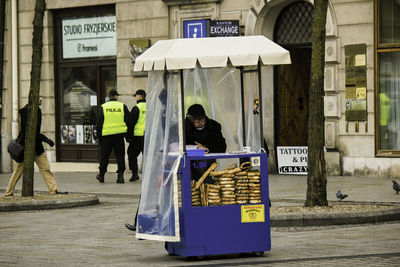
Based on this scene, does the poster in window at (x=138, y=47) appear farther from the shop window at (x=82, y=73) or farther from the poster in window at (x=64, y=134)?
the poster in window at (x=64, y=134)

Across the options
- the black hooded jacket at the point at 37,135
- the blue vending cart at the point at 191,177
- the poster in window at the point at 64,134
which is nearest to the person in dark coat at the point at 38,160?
the black hooded jacket at the point at 37,135

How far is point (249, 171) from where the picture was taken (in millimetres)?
9672

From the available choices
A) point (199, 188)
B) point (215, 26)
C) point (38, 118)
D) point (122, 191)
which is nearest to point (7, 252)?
point (199, 188)

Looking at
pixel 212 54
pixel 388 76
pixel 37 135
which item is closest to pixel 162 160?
pixel 212 54

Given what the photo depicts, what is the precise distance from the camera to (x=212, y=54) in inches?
370

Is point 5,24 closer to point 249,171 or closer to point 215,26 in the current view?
point 215,26

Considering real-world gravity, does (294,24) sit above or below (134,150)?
above

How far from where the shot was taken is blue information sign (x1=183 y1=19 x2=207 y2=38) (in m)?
21.3

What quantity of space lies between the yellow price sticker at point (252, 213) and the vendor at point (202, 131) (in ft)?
2.85

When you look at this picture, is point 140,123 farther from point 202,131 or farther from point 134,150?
point 202,131

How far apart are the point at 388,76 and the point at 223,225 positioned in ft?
34.1

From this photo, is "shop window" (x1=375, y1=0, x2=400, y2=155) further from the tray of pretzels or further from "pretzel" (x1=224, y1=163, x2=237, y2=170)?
the tray of pretzels

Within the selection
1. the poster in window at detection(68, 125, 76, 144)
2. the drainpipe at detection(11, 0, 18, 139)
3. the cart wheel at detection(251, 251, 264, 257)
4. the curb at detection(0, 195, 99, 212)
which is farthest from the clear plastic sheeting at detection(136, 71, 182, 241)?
the drainpipe at detection(11, 0, 18, 139)

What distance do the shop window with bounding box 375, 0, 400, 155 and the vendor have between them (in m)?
9.23
